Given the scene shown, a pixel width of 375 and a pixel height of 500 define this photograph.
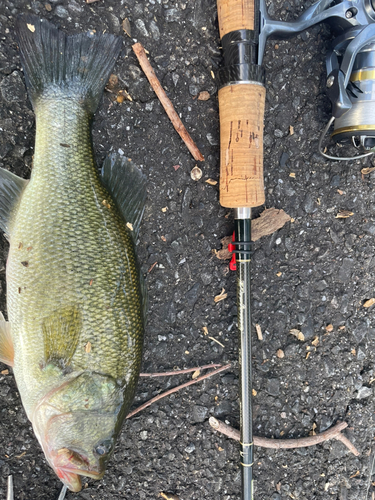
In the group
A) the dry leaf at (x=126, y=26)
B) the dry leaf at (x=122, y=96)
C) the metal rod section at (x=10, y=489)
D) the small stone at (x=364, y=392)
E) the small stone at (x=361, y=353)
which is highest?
the dry leaf at (x=126, y=26)

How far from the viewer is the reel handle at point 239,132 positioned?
59.2 inches

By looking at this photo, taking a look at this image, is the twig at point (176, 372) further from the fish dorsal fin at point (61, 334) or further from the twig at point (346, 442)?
the twig at point (346, 442)

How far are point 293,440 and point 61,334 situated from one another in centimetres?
150

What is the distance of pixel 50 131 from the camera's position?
1442mm

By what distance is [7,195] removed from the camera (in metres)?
→ 1.45

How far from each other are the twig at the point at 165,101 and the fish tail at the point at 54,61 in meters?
0.26

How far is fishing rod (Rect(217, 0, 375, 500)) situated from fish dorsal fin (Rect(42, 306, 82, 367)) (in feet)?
2.67

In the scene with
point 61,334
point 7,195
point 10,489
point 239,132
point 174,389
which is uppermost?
point 239,132

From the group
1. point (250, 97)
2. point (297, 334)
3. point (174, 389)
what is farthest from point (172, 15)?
point (174, 389)

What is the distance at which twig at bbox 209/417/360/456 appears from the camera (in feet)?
6.00

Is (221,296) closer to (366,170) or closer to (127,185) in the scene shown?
(127,185)

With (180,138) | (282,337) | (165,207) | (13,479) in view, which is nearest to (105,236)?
(165,207)

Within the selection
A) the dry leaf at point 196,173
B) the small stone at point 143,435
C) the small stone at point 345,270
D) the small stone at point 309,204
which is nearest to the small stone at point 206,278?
the dry leaf at point 196,173

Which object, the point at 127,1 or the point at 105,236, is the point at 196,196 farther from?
the point at 127,1
